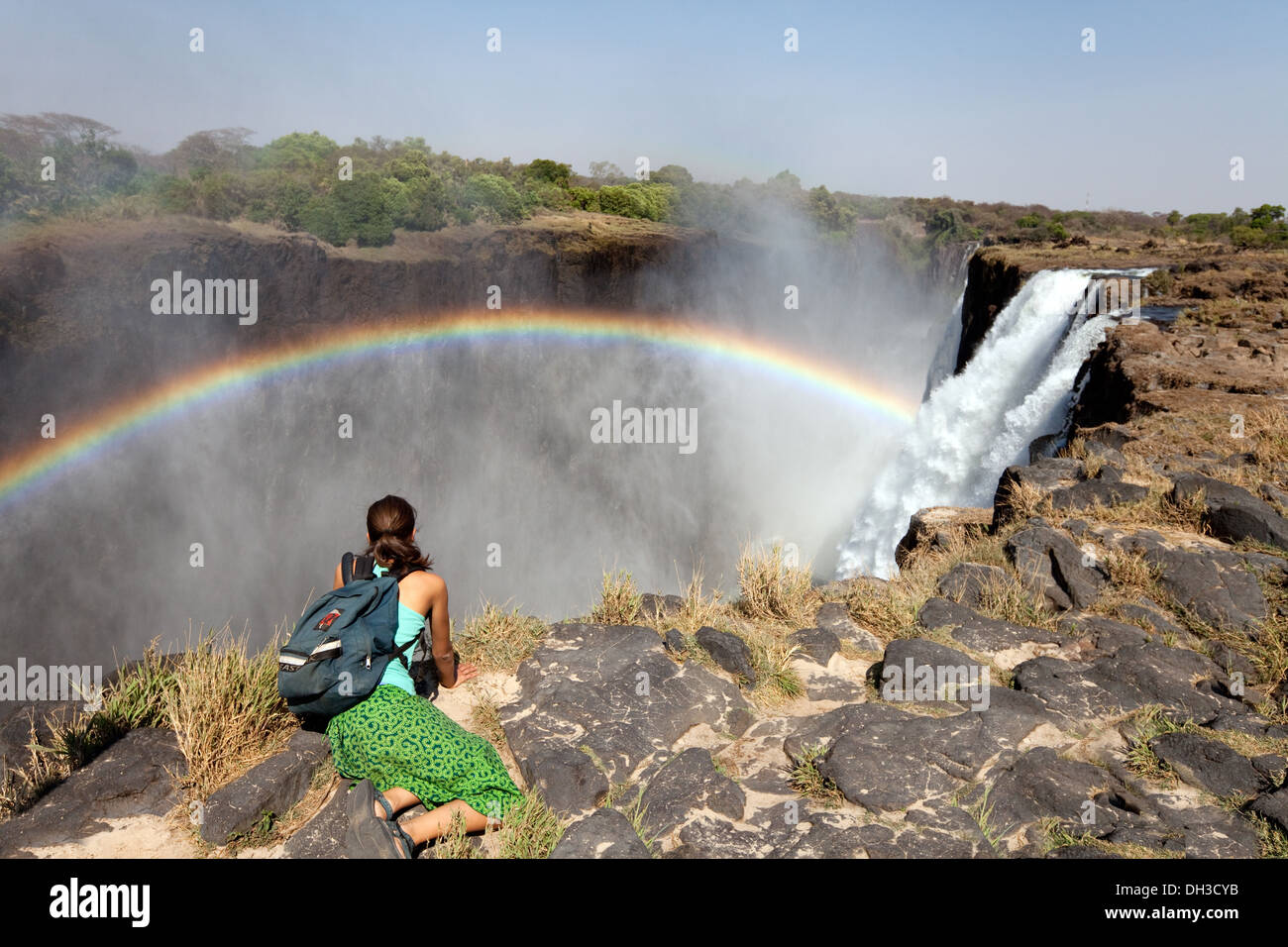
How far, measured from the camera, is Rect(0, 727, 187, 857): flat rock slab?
2895mm

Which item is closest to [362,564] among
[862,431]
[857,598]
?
[857,598]

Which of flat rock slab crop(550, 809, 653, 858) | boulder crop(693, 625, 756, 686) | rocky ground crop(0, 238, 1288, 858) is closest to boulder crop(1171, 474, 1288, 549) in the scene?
rocky ground crop(0, 238, 1288, 858)

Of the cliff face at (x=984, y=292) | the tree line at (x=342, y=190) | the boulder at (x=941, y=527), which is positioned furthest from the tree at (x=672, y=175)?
Result: the boulder at (x=941, y=527)

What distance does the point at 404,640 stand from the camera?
10.7 feet

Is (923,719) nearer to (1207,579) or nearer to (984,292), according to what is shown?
(1207,579)

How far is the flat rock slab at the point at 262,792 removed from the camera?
2.91 meters

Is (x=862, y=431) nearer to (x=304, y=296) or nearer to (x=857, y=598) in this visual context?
(x=304, y=296)

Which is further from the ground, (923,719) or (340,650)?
(340,650)

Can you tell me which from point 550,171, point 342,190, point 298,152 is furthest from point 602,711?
point 550,171

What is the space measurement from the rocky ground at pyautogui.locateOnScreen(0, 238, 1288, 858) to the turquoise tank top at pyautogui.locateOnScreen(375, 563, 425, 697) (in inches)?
20.9

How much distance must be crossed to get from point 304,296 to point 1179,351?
71.3 ft

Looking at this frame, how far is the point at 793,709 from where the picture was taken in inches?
165

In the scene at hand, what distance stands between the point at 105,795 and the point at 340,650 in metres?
A: 1.15

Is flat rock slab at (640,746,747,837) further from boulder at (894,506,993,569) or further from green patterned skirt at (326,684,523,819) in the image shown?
boulder at (894,506,993,569)
